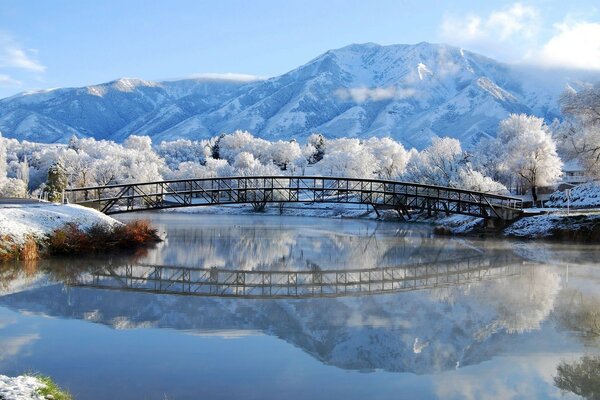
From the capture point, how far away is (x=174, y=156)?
152500mm

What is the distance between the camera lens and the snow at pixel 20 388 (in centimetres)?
820

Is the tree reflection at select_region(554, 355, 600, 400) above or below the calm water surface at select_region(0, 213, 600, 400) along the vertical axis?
above

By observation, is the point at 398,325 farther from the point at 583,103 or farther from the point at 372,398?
the point at 583,103

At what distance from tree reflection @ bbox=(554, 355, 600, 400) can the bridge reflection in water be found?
31.5 feet

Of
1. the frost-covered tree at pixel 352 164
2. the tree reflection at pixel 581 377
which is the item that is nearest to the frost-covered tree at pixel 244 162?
the frost-covered tree at pixel 352 164

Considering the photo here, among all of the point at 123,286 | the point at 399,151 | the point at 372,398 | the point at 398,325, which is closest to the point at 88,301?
the point at 123,286

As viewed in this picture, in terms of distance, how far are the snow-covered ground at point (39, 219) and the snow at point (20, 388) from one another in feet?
72.5

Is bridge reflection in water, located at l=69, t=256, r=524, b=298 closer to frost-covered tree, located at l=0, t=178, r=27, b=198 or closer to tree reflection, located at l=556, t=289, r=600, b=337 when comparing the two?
tree reflection, located at l=556, t=289, r=600, b=337

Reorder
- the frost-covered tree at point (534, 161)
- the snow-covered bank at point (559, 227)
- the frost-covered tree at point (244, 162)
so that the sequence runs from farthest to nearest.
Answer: the frost-covered tree at point (244, 162) → the frost-covered tree at point (534, 161) → the snow-covered bank at point (559, 227)

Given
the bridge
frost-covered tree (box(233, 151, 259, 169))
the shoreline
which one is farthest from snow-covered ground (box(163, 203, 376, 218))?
the shoreline

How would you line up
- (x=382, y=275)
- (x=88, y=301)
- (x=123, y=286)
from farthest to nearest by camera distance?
(x=382, y=275), (x=123, y=286), (x=88, y=301)

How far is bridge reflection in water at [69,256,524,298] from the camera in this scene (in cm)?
2150

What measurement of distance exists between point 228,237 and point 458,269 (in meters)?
22.5

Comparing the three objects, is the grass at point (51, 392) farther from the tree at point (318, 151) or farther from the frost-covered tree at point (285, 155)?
the tree at point (318, 151)
